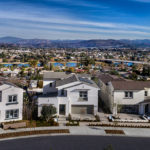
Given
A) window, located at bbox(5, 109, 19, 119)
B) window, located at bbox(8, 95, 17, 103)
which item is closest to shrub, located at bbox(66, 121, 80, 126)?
window, located at bbox(5, 109, 19, 119)

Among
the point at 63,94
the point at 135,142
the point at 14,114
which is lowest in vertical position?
the point at 135,142

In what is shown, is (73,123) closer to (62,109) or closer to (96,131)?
(96,131)

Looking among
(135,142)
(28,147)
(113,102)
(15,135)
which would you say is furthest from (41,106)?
(135,142)

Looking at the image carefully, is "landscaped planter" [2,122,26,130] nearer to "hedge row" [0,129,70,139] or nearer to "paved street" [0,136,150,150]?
"hedge row" [0,129,70,139]

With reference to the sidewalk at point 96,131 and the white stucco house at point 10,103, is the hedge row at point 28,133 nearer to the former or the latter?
the sidewalk at point 96,131

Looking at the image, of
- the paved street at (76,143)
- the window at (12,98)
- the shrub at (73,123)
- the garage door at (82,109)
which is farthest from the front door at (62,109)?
the paved street at (76,143)

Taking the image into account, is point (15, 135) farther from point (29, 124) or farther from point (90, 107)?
point (90, 107)
